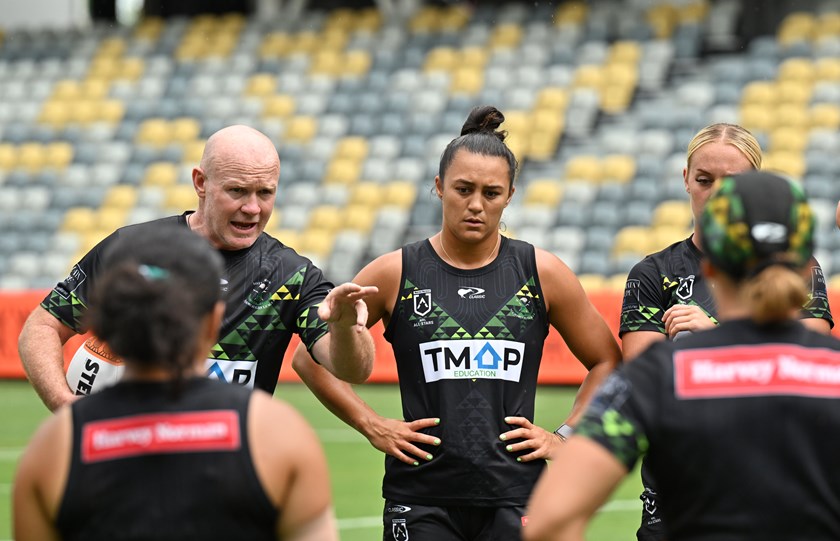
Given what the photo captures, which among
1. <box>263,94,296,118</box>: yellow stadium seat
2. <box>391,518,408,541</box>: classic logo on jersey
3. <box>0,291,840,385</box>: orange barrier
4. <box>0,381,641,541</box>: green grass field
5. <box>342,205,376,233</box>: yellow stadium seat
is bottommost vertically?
<box>0,381,641,541</box>: green grass field

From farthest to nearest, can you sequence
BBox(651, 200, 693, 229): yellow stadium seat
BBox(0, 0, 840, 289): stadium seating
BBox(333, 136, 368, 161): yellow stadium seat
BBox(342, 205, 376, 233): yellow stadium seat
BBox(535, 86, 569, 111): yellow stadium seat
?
BBox(333, 136, 368, 161): yellow stadium seat < BBox(535, 86, 569, 111): yellow stadium seat < BBox(342, 205, 376, 233): yellow stadium seat < BBox(0, 0, 840, 289): stadium seating < BBox(651, 200, 693, 229): yellow stadium seat

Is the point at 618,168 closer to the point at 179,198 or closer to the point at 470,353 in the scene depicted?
the point at 179,198

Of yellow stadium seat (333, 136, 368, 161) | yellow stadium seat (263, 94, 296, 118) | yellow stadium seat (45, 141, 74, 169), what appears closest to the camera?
yellow stadium seat (333, 136, 368, 161)

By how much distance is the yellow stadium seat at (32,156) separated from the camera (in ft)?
77.0

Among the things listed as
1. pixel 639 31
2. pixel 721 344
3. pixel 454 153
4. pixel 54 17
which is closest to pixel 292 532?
pixel 721 344

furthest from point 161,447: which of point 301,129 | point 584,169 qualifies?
point 301,129

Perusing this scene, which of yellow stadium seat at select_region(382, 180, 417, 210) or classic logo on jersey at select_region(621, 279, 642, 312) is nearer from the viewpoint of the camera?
classic logo on jersey at select_region(621, 279, 642, 312)

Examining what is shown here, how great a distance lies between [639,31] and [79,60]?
36.8 feet

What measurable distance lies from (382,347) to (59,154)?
10350mm

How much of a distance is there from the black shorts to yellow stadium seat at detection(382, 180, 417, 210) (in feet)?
50.8

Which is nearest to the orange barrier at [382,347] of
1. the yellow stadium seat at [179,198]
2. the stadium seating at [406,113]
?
the stadium seating at [406,113]

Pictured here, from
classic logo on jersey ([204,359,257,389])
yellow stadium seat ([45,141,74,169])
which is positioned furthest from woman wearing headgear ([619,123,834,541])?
yellow stadium seat ([45,141,74,169])

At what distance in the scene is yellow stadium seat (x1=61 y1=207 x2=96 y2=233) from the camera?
2184 cm

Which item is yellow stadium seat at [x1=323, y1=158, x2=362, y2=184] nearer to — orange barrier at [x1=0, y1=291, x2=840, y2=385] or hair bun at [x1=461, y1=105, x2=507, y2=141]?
orange barrier at [x1=0, y1=291, x2=840, y2=385]
